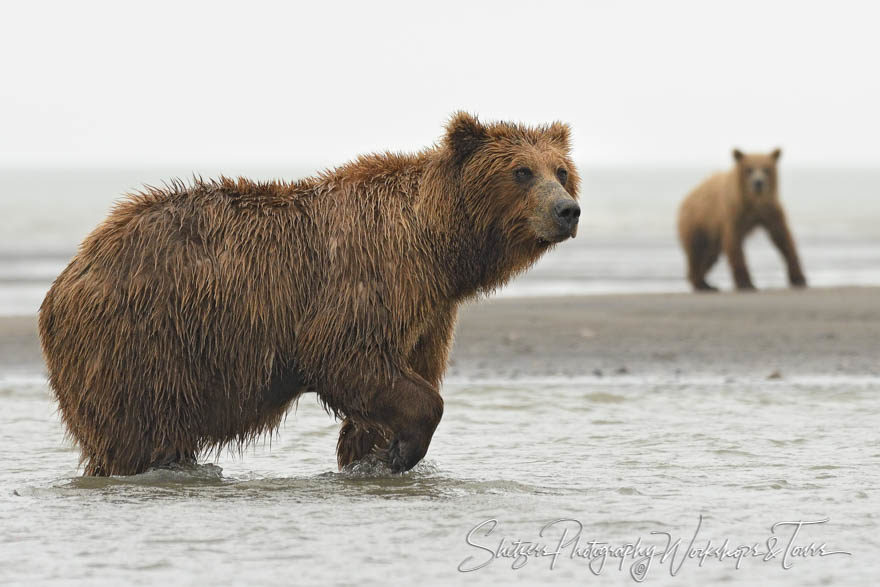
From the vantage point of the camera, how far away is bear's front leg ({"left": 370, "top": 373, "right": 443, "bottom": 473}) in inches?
237

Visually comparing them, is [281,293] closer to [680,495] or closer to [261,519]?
[261,519]

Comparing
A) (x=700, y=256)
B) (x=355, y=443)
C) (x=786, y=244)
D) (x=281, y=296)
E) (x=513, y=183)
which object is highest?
(x=513, y=183)

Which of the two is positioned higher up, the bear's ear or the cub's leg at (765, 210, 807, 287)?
the bear's ear

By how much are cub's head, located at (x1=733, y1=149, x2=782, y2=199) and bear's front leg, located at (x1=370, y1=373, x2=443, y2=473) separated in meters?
11.6

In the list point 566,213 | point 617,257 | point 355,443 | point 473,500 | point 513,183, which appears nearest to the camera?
point 473,500

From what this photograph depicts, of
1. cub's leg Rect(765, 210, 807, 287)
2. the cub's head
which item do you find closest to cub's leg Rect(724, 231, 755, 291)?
cub's leg Rect(765, 210, 807, 287)

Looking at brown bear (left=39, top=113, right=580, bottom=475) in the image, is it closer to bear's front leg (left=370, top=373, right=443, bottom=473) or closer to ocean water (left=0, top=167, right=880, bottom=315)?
bear's front leg (left=370, top=373, right=443, bottom=473)

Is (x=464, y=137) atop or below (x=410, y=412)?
atop

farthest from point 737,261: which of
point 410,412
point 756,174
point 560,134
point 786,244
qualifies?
point 410,412

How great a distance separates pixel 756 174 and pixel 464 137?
36.8 feet

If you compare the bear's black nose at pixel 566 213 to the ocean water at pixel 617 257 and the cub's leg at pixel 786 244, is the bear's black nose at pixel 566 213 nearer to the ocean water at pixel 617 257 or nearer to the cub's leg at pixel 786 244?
the ocean water at pixel 617 257

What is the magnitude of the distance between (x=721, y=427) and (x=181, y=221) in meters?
3.42

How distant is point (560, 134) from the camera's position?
6.62 meters

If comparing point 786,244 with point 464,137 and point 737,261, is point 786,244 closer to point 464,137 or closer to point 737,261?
point 737,261
